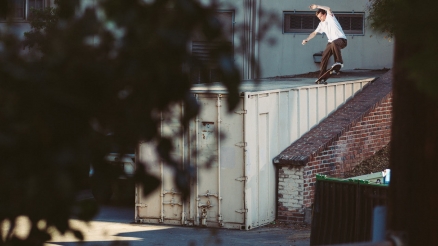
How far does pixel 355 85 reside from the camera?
61.1 feet

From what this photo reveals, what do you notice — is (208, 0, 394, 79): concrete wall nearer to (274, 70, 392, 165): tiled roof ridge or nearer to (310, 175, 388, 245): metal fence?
(274, 70, 392, 165): tiled roof ridge

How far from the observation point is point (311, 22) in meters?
24.0

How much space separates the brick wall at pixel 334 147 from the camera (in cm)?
1530

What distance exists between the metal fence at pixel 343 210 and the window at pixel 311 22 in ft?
40.5

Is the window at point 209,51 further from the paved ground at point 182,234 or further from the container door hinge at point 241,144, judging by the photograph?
the container door hinge at point 241,144

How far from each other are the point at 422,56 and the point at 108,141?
115 cm

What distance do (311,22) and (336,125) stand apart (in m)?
7.83

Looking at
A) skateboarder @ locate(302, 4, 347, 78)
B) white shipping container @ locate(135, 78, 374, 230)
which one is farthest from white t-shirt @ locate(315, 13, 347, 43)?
white shipping container @ locate(135, 78, 374, 230)

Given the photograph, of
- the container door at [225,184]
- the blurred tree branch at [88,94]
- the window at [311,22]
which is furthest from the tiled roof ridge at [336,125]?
the blurred tree branch at [88,94]

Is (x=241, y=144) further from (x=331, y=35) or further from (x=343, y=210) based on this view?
(x=331, y=35)

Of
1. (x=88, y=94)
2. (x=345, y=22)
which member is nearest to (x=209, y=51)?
(x=88, y=94)

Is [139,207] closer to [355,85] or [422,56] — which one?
[355,85]

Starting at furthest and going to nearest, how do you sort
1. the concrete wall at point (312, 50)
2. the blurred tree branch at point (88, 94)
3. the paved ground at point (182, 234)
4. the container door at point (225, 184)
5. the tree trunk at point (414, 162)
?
1. the concrete wall at point (312, 50)
2. the container door at point (225, 184)
3. the paved ground at point (182, 234)
4. the tree trunk at point (414, 162)
5. the blurred tree branch at point (88, 94)

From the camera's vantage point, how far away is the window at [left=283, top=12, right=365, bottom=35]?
23891mm
